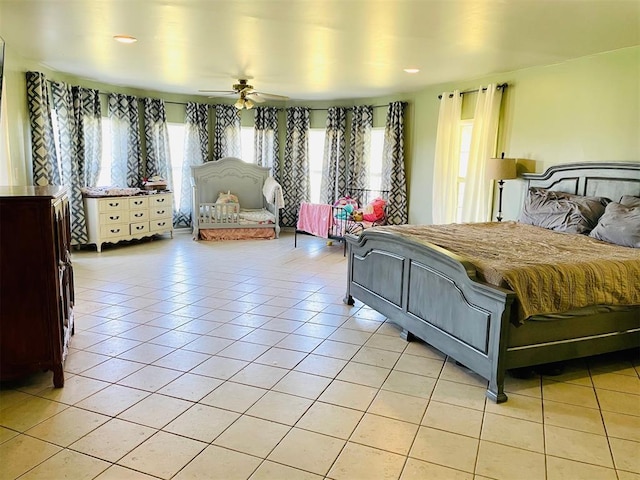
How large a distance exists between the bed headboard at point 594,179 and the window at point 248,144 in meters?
5.11

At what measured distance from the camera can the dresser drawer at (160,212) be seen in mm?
7291

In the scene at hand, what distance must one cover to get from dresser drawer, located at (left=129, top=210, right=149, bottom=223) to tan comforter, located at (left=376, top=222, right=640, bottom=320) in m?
4.75

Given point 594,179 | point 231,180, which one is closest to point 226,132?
point 231,180

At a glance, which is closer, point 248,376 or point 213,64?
point 248,376

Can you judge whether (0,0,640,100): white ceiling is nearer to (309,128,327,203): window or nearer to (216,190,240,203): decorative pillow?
(216,190,240,203): decorative pillow

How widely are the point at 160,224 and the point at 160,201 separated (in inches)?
14.5

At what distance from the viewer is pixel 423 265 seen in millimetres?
3344

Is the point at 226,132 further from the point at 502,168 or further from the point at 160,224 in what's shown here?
the point at 502,168

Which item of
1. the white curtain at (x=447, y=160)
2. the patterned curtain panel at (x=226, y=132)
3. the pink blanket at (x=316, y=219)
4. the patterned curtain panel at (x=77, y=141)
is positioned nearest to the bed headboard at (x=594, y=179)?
the white curtain at (x=447, y=160)

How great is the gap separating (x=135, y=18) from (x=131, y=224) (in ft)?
12.8

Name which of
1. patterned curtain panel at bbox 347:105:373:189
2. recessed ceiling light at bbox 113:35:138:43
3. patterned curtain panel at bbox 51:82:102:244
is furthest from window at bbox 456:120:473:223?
patterned curtain panel at bbox 51:82:102:244

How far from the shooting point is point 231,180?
8.23 meters

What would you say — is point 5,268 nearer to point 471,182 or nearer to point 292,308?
point 292,308

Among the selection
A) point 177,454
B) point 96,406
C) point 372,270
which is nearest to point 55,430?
point 96,406
